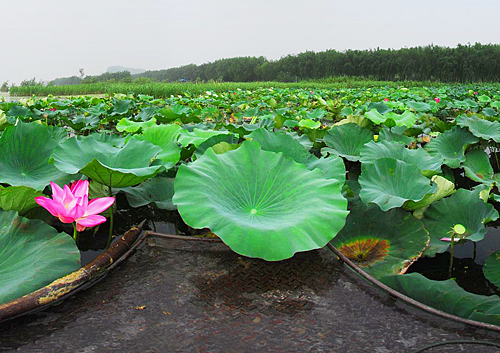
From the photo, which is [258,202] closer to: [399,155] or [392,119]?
[399,155]

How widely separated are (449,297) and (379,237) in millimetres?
467

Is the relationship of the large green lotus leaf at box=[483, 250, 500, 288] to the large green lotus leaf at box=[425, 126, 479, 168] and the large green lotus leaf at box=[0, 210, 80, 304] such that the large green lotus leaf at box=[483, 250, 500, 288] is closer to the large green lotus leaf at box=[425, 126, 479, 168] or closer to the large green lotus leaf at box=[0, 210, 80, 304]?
the large green lotus leaf at box=[425, 126, 479, 168]

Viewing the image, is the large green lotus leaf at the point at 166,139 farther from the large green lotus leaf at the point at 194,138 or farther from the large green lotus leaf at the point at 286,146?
the large green lotus leaf at the point at 286,146

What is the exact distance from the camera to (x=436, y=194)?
1472 mm

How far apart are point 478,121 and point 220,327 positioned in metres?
2.68

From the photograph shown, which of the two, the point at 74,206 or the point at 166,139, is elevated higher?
the point at 166,139

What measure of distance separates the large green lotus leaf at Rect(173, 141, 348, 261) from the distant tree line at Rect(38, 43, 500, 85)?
74.0ft

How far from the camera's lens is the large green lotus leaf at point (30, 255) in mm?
890

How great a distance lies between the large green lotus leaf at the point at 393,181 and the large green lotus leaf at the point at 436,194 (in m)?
0.02

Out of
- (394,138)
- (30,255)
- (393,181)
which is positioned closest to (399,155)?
(393,181)

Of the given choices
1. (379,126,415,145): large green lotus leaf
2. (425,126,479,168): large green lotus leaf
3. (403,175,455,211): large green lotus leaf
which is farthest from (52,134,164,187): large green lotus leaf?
(425,126,479,168): large green lotus leaf

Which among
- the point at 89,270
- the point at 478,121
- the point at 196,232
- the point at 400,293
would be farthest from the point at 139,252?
the point at 478,121

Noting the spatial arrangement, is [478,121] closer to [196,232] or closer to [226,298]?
[196,232]

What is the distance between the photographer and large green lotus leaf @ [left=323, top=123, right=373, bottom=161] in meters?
2.20
